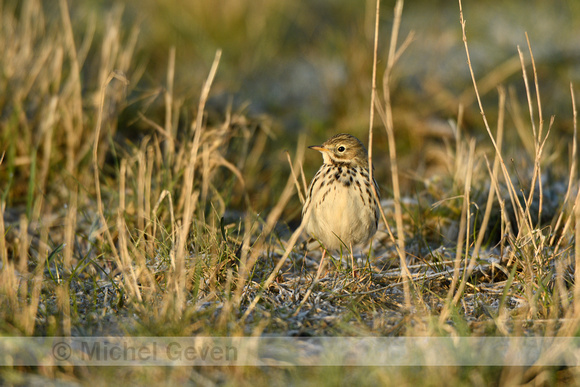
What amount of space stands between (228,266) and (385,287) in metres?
0.85

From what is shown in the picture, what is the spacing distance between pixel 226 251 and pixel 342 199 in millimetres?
795

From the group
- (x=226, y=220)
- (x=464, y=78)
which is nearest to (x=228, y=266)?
(x=226, y=220)

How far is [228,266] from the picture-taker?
3545 millimetres

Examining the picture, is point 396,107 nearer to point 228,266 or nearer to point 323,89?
point 323,89

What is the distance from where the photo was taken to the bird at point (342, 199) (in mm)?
3865

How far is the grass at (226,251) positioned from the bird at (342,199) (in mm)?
199

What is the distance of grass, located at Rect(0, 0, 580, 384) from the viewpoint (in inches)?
111

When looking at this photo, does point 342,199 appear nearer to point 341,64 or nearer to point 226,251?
point 226,251

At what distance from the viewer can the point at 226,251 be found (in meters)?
3.48

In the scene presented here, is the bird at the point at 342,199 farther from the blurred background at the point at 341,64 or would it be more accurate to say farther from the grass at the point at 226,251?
the blurred background at the point at 341,64
